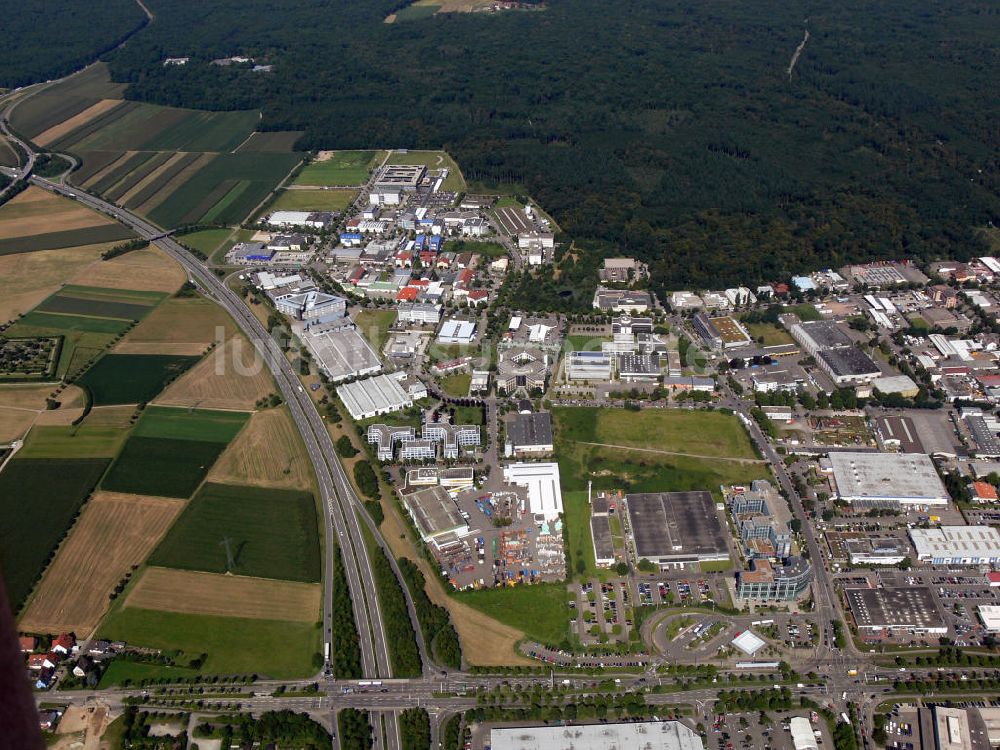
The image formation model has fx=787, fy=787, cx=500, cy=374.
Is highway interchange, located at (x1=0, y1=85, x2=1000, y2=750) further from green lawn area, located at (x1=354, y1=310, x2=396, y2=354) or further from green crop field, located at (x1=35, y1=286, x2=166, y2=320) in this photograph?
green crop field, located at (x1=35, y1=286, x2=166, y2=320)

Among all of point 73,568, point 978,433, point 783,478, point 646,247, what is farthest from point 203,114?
point 978,433

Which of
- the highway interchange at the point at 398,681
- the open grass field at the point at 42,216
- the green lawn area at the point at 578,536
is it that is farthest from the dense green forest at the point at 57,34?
the green lawn area at the point at 578,536

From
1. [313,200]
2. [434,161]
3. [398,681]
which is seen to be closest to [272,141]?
[313,200]

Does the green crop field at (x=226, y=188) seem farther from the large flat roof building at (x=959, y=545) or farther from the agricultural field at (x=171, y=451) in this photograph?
the large flat roof building at (x=959, y=545)

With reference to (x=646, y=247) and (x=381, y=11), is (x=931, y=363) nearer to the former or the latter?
(x=646, y=247)

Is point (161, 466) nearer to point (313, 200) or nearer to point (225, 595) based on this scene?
point (225, 595)

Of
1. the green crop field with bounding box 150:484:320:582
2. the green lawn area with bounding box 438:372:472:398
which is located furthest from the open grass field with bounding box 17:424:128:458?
the green lawn area with bounding box 438:372:472:398
